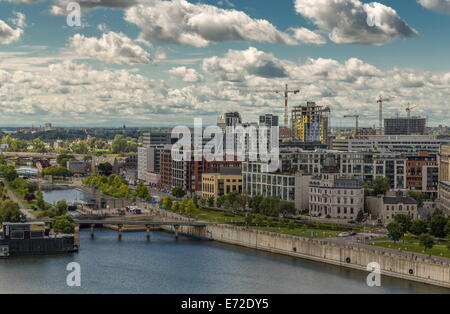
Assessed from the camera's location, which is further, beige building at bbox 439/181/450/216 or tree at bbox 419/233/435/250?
beige building at bbox 439/181/450/216

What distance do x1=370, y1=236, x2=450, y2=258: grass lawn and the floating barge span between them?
29.1 meters

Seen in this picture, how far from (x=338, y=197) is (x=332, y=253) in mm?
21381

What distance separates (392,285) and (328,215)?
3116 cm

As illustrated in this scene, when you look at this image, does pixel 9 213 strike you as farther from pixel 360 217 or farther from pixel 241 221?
pixel 360 217

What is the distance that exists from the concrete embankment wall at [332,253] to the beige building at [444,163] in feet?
125

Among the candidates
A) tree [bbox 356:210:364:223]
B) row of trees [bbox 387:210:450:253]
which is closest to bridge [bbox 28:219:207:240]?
tree [bbox 356:210:364:223]

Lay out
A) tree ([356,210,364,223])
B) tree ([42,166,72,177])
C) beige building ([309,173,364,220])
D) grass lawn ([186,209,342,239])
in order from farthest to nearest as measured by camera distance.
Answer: tree ([42,166,72,177]), beige building ([309,173,364,220]), tree ([356,210,364,223]), grass lawn ([186,209,342,239])

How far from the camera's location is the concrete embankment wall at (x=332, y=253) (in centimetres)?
5781

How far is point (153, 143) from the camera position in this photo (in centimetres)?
18338

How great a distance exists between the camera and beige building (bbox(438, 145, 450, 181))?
106 m

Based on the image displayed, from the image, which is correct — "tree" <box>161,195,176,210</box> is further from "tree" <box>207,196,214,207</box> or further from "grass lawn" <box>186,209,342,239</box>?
"tree" <box>207,196,214,207</box>

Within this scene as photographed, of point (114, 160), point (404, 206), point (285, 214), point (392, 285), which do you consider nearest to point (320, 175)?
point (285, 214)

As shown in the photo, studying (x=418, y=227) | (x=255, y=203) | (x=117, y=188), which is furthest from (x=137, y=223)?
A: (x=117, y=188)

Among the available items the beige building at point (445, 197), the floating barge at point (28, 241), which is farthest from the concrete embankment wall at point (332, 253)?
the beige building at point (445, 197)
